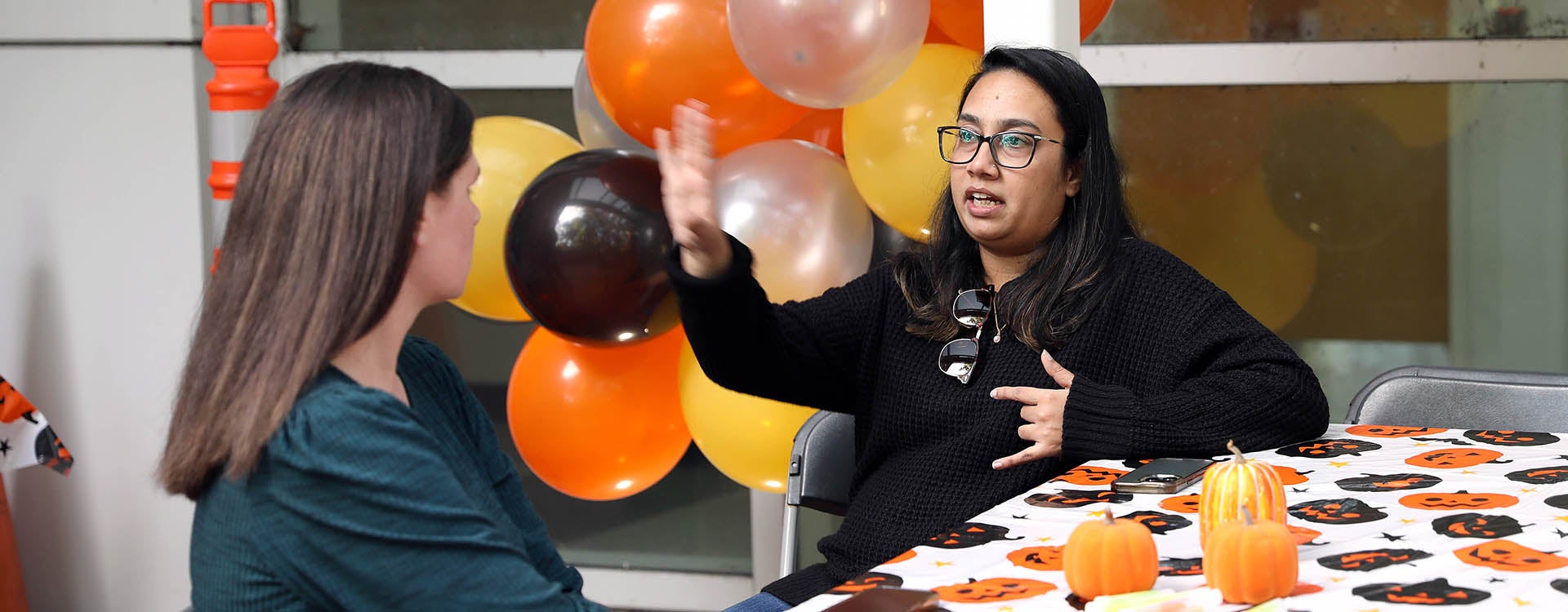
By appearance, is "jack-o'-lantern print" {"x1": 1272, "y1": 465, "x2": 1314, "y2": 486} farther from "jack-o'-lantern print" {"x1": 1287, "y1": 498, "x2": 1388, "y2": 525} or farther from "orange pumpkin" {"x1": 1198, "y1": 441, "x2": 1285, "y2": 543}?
"orange pumpkin" {"x1": 1198, "y1": 441, "x2": 1285, "y2": 543}

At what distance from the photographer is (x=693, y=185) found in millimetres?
1907

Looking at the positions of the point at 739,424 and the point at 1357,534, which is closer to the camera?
the point at 1357,534

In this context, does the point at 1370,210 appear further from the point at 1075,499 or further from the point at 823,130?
the point at 1075,499

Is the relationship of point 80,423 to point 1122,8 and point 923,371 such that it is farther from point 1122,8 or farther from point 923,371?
point 1122,8

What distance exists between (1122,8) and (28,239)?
291 cm

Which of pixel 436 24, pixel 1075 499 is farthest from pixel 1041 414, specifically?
pixel 436 24

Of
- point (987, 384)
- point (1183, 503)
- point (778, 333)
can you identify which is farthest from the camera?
point (778, 333)

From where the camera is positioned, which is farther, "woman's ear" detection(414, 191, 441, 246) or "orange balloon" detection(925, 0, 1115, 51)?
"orange balloon" detection(925, 0, 1115, 51)

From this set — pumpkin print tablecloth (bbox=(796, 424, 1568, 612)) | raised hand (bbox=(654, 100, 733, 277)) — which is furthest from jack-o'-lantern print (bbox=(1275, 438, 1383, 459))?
raised hand (bbox=(654, 100, 733, 277))

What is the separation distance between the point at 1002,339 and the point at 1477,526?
2.60 ft

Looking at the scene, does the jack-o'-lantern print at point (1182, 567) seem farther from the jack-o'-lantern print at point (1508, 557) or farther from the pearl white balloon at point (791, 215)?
the pearl white balloon at point (791, 215)

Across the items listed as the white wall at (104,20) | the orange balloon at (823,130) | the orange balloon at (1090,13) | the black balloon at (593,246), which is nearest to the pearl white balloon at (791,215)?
the black balloon at (593,246)

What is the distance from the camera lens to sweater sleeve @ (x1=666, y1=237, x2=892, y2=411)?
6.87 feet

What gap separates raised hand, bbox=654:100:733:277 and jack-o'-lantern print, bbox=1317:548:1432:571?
3.07 ft
